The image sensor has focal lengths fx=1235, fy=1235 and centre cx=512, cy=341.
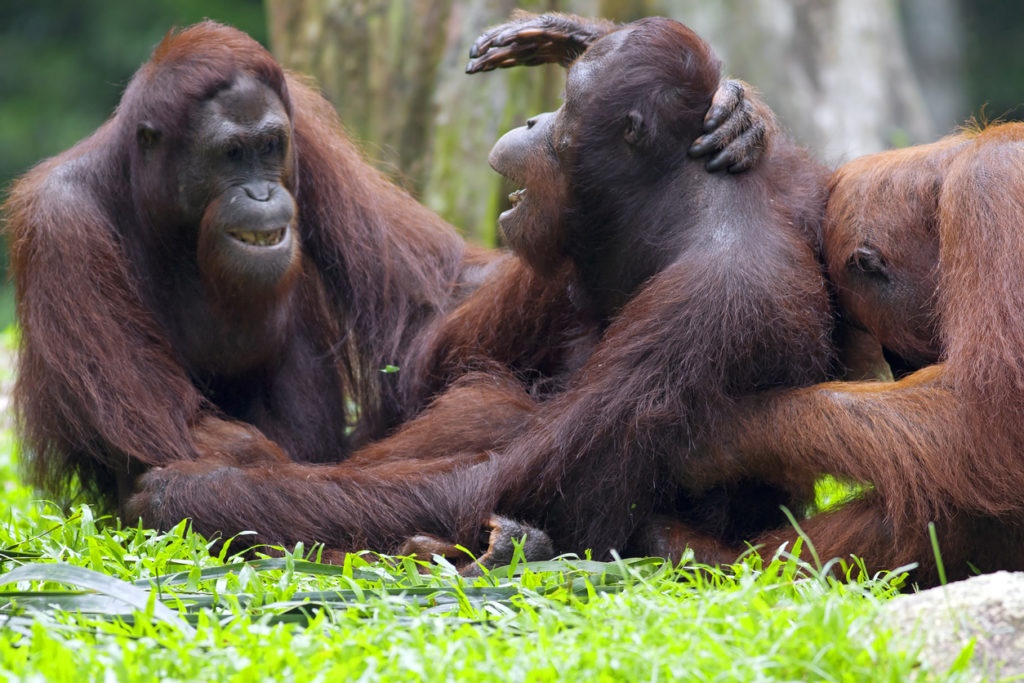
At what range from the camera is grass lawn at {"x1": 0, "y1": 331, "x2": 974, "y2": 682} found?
1.87 meters

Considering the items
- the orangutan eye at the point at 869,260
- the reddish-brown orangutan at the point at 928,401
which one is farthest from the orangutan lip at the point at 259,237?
the orangutan eye at the point at 869,260

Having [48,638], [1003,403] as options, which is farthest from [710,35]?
[48,638]

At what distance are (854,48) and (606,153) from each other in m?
5.72

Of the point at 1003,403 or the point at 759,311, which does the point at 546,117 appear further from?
the point at 1003,403

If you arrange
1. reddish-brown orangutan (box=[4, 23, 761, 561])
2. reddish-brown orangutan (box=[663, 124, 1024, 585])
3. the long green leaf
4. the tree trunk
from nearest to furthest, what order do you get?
the long green leaf < reddish-brown orangutan (box=[663, 124, 1024, 585]) < reddish-brown orangutan (box=[4, 23, 761, 561]) < the tree trunk

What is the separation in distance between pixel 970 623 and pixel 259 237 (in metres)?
1.94

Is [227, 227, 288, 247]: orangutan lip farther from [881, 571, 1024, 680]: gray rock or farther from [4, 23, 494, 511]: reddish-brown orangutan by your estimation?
[881, 571, 1024, 680]: gray rock

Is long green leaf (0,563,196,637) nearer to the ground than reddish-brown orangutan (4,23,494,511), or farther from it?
nearer to the ground

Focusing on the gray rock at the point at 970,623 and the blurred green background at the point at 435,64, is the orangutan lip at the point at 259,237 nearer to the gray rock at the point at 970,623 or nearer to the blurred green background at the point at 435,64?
the blurred green background at the point at 435,64

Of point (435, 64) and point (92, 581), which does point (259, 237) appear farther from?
point (435, 64)

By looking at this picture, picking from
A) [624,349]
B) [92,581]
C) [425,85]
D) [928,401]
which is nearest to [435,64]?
[425,85]

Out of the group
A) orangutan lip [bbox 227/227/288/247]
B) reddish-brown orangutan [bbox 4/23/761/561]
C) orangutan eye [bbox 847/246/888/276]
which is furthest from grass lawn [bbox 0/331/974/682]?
orangutan lip [bbox 227/227/288/247]

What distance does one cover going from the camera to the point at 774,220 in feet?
9.71

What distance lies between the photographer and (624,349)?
285cm
